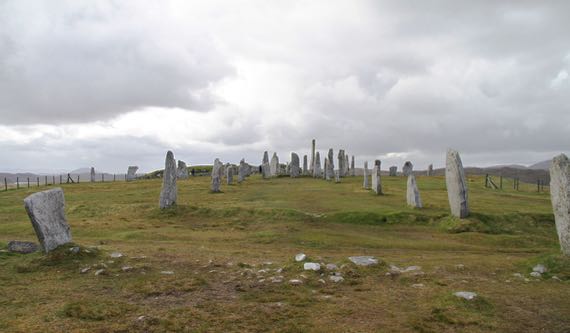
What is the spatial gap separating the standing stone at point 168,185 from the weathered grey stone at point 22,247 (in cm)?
1279

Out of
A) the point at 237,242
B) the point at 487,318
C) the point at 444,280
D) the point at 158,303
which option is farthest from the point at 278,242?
the point at 487,318

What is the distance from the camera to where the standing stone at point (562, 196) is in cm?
1459

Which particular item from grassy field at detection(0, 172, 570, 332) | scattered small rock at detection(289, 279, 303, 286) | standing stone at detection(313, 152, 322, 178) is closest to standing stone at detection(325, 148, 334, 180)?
standing stone at detection(313, 152, 322, 178)

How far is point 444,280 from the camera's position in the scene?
1241 centimetres

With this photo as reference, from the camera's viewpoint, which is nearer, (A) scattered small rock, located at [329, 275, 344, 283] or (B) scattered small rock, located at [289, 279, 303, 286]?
(B) scattered small rock, located at [289, 279, 303, 286]

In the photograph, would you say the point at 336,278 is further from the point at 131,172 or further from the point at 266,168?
the point at 131,172

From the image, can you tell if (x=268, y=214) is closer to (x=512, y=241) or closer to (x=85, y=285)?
(x=512, y=241)

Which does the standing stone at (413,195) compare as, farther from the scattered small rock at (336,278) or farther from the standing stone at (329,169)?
the standing stone at (329,169)

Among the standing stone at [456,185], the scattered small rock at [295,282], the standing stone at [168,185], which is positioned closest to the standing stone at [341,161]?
the standing stone at [168,185]

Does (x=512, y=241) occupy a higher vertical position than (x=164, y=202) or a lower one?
lower

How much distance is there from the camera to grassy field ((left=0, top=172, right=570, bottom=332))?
9.05m

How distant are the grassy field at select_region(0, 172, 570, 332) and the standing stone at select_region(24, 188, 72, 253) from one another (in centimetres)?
62

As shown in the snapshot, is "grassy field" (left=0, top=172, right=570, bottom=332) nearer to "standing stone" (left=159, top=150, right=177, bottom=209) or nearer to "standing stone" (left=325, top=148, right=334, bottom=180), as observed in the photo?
"standing stone" (left=159, top=150, right=177, bottom=209)

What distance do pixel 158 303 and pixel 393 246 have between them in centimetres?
1248
